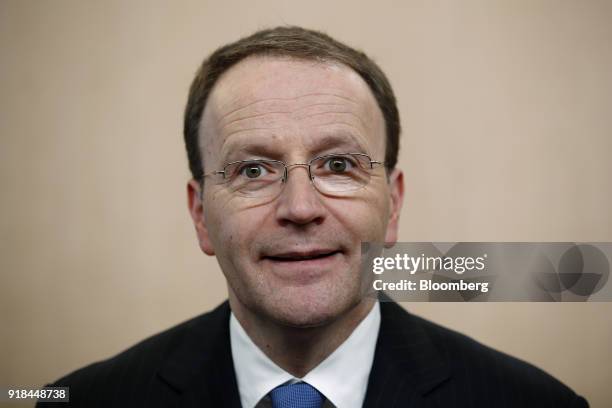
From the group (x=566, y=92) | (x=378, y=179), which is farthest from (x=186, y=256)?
(x=566, y=92)

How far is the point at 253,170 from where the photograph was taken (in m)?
1.79

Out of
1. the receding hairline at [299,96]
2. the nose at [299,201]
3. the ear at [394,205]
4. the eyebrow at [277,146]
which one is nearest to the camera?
the nose at [299,201]

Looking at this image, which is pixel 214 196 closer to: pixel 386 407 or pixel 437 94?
pixel 386 407

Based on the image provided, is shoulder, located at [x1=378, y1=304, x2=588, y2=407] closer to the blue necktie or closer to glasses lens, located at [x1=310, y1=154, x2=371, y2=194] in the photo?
the blue necktie

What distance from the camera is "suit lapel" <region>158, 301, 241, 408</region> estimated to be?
1.89 m

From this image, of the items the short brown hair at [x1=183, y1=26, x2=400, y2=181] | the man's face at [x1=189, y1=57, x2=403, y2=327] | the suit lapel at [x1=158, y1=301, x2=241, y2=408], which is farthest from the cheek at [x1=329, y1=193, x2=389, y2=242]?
the suit lapel at [x1=158, y1=301, x2=241, y2=408]

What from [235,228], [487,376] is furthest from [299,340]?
[487,376]

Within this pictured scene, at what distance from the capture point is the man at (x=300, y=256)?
66.5 inches

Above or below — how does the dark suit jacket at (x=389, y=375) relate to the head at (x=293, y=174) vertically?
below

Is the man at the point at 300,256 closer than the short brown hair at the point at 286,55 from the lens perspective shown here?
Yes

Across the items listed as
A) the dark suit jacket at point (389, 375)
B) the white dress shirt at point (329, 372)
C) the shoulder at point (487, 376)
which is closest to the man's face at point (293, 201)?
the white dress shirt at point (329, 372)

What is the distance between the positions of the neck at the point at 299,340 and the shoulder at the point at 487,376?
258mm

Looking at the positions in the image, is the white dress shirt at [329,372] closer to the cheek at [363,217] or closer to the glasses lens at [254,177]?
the cheek at [363,217]

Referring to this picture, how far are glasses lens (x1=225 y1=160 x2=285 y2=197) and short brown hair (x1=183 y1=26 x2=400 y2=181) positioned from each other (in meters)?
0.23
